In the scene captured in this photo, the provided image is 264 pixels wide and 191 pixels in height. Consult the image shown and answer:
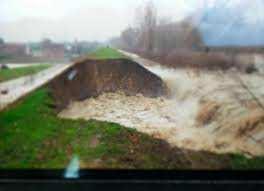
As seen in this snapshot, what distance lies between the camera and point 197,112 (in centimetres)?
199

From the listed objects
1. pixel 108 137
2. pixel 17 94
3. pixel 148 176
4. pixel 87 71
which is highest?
pixel 87 71

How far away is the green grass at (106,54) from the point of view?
209 cm

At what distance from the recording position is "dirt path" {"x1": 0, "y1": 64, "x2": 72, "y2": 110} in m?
1.97

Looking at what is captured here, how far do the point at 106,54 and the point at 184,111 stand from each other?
2.27 feet

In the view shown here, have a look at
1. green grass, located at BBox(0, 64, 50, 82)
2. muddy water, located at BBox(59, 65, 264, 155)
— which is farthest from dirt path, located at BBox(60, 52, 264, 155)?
green grass, located at BBox(0, 64, 50, 82)

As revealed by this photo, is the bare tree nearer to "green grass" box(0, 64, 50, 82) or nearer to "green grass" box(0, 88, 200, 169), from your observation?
"green grass" box(0, 88, 200, 169)

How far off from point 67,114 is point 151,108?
1.91 feet

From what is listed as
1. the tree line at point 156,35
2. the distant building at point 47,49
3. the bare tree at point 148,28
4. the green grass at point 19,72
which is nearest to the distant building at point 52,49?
the distant building at point 47,49

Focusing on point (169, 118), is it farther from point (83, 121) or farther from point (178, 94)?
point (83, 121)

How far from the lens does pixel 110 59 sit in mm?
2096

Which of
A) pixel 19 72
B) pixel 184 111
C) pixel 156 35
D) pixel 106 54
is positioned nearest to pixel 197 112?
pixel 184 111

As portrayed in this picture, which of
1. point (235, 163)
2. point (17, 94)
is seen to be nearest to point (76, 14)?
point (17, 94)

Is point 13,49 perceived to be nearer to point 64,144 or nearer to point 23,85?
point 23,85

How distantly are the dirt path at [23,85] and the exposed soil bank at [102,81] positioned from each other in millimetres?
61
